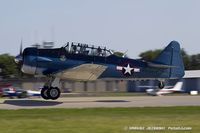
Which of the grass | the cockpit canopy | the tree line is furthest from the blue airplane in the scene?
the tree line

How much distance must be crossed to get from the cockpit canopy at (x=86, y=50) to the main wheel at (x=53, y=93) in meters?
2.31

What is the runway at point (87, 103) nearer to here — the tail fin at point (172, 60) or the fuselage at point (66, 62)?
the fuselage at point (66, 62)

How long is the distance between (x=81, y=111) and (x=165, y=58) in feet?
41.0

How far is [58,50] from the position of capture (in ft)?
89.4

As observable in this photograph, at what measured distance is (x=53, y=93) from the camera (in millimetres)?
27000

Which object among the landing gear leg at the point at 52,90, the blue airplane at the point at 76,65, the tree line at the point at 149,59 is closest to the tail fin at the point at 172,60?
the blue airplane at the point at 76,65

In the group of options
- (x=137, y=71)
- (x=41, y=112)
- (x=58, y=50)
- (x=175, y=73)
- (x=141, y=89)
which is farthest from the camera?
(x=141, y=89)

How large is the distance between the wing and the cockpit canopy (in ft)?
2.91

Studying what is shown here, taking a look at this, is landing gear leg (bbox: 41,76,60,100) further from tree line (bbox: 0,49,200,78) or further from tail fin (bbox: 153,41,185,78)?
tree line (bbox: 0,49,200,78)

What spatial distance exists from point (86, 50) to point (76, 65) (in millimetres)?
1281

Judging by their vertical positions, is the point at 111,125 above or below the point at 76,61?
below

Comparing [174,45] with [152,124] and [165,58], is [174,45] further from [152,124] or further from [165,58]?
[152,124]

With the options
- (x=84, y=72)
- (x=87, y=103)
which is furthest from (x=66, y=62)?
(x=87, y=103)

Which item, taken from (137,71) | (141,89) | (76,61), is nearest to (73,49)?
(76,61)
